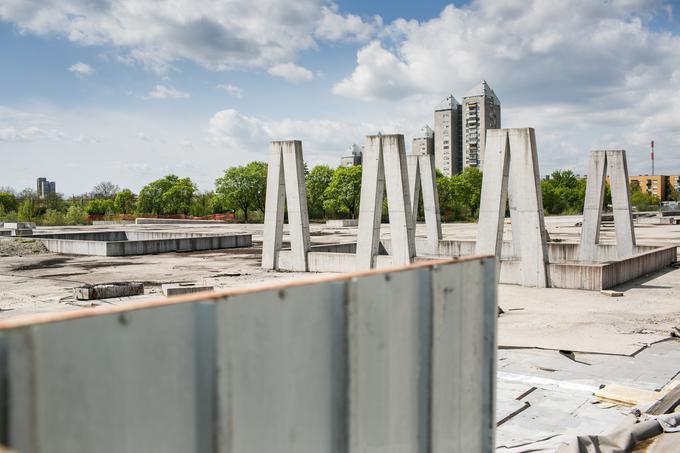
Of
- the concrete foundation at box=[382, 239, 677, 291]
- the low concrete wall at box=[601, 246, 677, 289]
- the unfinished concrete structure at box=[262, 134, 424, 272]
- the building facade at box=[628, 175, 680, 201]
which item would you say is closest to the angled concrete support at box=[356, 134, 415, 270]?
the unfinished concrete structure at box=[262, 134, 424, 272]

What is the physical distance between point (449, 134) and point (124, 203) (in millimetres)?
89850

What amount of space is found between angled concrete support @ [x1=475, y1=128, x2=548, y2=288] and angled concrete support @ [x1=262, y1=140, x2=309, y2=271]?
6.56 meters

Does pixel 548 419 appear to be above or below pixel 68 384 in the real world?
below

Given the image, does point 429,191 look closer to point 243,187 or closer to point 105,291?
point 105,291

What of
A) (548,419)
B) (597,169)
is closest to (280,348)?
(548,419)

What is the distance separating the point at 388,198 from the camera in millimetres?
18875

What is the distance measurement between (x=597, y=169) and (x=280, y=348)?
74.8 ft

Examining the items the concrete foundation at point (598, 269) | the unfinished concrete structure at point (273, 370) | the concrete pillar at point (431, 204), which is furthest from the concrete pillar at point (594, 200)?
the unfinished concrete structure at point (273, 370)

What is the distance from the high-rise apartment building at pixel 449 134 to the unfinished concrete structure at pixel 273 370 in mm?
156589

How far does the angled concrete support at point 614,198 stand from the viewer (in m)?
22.5

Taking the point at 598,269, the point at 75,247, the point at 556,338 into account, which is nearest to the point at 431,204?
the point at 598,269

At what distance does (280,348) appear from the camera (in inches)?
99.7

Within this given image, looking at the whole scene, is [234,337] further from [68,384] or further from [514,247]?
[514,247]

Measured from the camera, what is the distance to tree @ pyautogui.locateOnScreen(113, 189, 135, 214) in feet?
325
